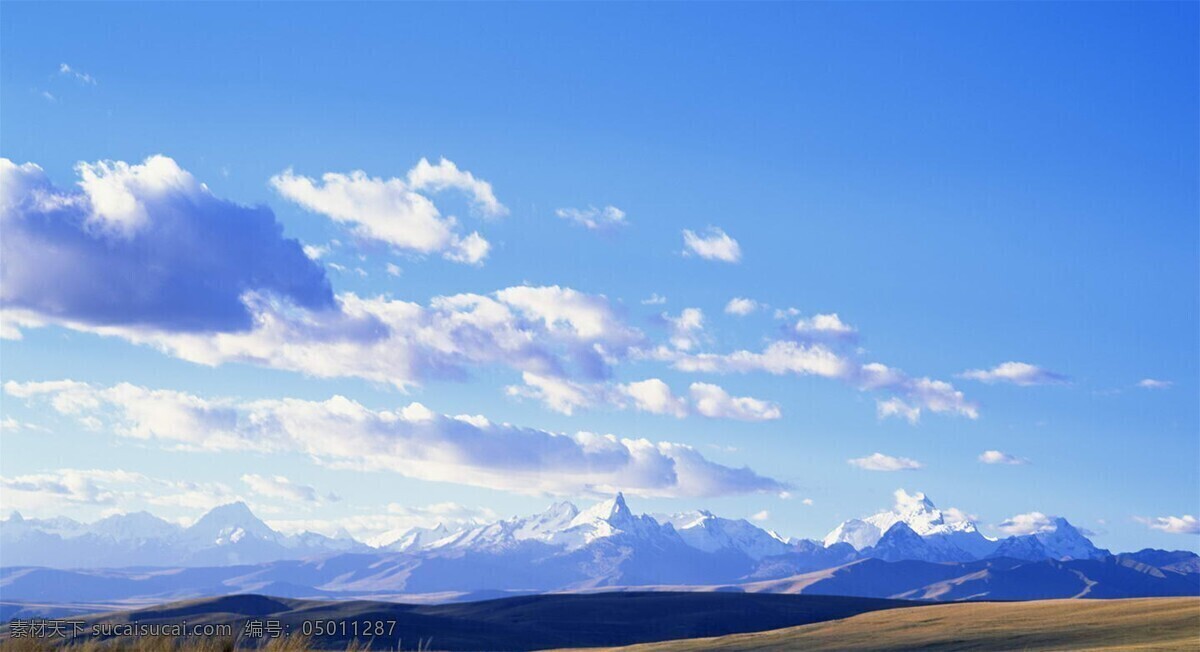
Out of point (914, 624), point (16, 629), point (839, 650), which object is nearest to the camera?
point (16, 629)

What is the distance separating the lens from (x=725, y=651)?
94688 millimetres

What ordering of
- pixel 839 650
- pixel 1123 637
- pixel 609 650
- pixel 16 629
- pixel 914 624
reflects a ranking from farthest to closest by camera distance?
pixel 914 624
pixel 609 650
pixel 839 650
pixel 1123 637
pixel 16 629

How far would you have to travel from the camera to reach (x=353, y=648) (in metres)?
14.4

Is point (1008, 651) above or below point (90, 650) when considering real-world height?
below

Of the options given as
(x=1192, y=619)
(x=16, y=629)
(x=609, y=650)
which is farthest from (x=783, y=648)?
(x=16, y=629)

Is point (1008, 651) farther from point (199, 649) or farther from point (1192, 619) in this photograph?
point (199, 649)

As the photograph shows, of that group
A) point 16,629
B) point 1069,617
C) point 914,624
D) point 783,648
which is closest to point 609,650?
point 783,648

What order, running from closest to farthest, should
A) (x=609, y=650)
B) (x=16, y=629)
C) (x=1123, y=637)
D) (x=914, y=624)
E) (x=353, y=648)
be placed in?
(x=353, y=648), (x=16, y=629), (x=1123, y=637), (x=609, y=650), (x=914, y=624)

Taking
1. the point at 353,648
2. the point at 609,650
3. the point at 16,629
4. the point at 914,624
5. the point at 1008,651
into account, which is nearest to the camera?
the point at 353,648

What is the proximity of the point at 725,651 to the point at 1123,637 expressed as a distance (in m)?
30.6

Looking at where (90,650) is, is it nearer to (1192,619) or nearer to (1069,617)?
(1192,619)

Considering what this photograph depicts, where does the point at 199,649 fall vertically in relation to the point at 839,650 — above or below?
above

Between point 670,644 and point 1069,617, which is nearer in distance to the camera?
point 670,644

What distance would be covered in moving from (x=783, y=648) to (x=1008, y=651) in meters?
21.4
